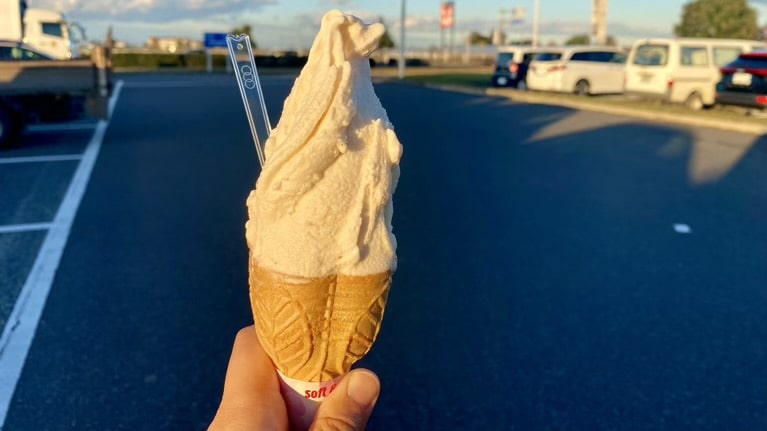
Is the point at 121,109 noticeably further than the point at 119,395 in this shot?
Yes

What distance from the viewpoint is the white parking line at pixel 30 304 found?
3.81m

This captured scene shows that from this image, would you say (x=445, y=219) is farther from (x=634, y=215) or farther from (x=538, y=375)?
(x=538, y=375)

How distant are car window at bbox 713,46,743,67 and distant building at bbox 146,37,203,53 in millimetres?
37143

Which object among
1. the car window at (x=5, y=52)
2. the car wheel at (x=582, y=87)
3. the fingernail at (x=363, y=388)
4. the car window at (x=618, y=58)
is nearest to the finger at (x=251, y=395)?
the fingernail at (x=363, y=388)

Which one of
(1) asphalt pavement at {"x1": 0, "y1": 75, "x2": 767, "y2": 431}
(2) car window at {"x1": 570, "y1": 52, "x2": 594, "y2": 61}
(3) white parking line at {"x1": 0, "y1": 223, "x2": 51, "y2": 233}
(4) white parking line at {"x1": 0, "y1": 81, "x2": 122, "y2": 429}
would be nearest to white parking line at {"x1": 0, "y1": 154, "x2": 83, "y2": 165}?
(1) asphalt pavement at {"x1": 0, "y1": 75, "x2": 767, "y2": 431}

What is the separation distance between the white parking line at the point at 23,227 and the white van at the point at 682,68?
51.3 feet

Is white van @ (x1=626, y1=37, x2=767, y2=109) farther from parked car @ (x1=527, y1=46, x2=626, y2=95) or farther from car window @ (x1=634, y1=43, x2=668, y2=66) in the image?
parked car @ (x1=527, y1=46, x2=626, y2=95)

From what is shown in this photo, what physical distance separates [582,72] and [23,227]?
19.7 meters

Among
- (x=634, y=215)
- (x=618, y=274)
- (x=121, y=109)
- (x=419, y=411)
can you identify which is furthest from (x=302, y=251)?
(x=121, y=109)

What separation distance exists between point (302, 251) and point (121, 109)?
57.1 ft

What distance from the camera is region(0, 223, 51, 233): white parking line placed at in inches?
253

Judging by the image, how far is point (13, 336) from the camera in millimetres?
4246

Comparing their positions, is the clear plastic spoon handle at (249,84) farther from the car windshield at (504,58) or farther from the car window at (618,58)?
the car windshield at (504,58)

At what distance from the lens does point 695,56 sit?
17.9 metres
